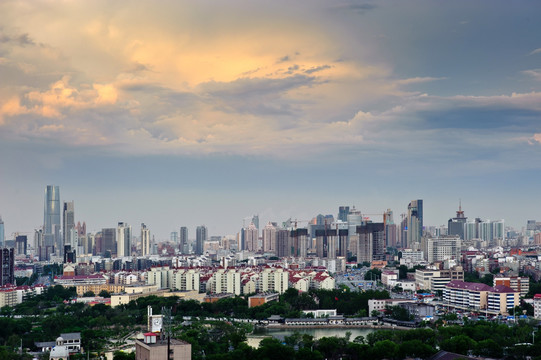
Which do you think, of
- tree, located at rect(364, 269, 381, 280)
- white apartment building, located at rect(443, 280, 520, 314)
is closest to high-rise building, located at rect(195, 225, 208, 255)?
tree, located at rect(364, 269, 381, 280)

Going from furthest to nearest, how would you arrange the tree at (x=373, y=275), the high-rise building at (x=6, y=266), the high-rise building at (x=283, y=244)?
the high-rise building at (x=283, y=244)
the tree at (x=373, y=275)
the high-rise building at (x=6, y=266)

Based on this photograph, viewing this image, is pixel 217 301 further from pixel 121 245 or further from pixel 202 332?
pixel 121 245

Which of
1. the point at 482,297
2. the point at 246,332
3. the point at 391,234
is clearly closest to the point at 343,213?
the point at 391,234

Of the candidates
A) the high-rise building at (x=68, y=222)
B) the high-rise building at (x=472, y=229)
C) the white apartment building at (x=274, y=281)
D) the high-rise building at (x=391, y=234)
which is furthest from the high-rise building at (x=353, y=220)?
the white apartment building at (x=274, y=281)

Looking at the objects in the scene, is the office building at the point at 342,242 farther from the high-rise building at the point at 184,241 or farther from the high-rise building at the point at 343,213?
the high-rise building at the point at 343,213

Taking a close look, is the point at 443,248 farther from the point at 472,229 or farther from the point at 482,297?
the point at 472,229

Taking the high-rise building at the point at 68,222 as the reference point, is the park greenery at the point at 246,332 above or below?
below

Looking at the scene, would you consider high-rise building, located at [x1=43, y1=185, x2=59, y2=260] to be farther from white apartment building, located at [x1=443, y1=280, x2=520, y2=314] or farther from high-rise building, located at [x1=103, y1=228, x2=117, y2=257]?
white apartment building, located at [x1=443, y1=280, x2=520, y2=314]

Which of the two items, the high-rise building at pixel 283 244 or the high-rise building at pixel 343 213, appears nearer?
the high-rise building at pixel 283 244
